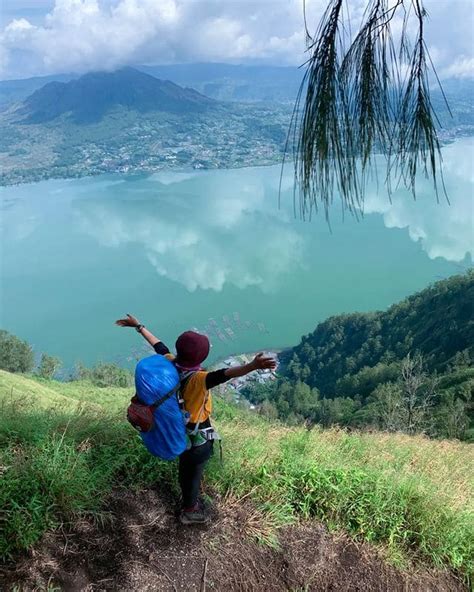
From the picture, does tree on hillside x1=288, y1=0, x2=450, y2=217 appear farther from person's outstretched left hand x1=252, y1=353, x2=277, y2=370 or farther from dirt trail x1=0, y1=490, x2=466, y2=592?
dirt trail x1=0, y1=490, x2=466, y2=592

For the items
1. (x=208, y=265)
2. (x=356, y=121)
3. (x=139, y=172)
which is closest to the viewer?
(x=356, y=121)

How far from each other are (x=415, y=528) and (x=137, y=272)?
63646 millimetres

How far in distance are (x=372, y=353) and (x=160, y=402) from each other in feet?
→ 168

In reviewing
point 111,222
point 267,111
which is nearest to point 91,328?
point 111,222

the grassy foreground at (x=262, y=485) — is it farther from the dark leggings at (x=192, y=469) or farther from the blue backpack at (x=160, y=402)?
the blue backpack at (x=160, y=402)

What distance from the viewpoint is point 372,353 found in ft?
166

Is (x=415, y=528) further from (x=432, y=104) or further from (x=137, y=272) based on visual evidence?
(x=137, y=272)

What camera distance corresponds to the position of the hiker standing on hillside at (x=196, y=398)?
200cm

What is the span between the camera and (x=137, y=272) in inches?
2530

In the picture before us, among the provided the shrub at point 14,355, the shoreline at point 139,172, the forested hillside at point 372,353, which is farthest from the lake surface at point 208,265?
the shoreline at point 139,172

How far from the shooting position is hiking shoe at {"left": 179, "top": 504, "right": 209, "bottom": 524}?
220 cm

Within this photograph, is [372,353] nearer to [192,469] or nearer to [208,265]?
[208,265]

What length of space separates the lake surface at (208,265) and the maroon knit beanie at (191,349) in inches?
1542

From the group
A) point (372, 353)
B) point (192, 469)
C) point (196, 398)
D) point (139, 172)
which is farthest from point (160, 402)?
point (139, 172)
